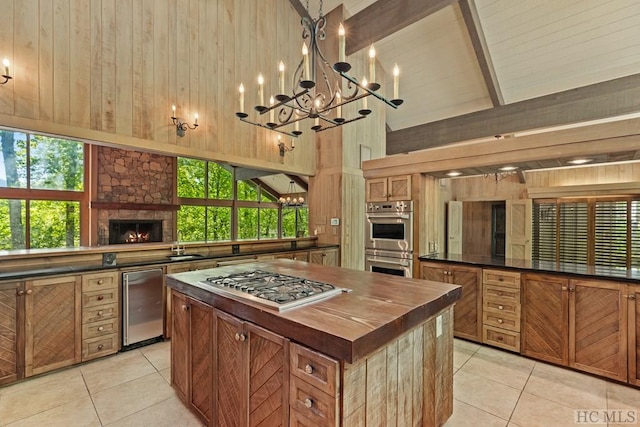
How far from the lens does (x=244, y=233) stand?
9594mm

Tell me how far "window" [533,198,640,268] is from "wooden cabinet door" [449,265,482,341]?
4.20 metres

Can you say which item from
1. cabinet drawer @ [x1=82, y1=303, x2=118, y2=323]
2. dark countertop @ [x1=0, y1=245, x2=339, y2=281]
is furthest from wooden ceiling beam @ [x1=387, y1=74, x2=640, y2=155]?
cabinet drawer @ [x1=82, y1=303, x2=118, y2=323]

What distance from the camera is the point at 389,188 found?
425 cm

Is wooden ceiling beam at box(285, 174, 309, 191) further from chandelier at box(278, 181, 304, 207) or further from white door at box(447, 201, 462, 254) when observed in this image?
white door at box(447, 201, 462, 254)

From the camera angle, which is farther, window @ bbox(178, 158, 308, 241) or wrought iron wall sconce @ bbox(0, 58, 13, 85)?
window @ bbox(178, 158, 308, 241)

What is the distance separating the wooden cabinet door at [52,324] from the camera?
101 inches

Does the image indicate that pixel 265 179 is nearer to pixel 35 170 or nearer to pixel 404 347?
pixel 35 170

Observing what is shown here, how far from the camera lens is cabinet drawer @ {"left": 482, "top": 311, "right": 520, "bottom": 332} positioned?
3016 mm

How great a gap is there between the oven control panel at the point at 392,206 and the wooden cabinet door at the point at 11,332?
13.1 ft

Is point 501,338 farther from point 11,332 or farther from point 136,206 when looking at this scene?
point 136,206

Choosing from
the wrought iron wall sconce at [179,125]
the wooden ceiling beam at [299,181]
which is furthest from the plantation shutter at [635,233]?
the wrought iron wall sconce at [179,125]

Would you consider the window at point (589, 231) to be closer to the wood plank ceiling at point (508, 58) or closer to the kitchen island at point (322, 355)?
the wood plank ceiling at point (508, 58)

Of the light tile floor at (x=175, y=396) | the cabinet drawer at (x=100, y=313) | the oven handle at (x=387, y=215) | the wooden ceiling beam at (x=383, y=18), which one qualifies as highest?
the wooden ceiling beam at (x=383, y=18)

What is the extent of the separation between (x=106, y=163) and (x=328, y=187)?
5.13 meters
